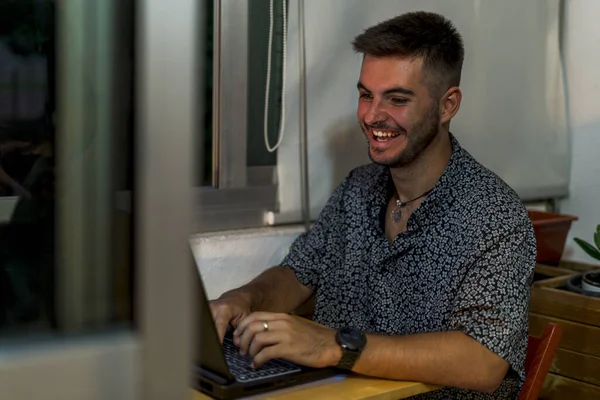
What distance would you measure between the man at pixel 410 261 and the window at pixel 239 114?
18 centimetres

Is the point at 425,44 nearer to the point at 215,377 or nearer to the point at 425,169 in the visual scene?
the point at 425,169

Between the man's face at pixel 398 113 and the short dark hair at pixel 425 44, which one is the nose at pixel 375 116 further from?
the short dark hair at pixel 425 44

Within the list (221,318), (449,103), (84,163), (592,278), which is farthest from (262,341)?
(592,278)

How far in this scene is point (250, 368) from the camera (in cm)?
150

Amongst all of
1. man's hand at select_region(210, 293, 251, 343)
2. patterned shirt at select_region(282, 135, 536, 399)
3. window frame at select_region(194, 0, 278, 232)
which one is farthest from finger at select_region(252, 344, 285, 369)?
window frame at select_region(194, 0, 278, 232)

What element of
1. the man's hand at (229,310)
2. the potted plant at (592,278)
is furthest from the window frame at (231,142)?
the potted plant at (592,278)

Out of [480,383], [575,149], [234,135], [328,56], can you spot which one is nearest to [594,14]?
[575,149]

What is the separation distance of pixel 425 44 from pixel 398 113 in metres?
0.17

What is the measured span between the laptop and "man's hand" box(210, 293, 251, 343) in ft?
0.71

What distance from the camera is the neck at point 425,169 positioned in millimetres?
1977

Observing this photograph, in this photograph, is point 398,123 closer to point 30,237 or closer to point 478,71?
point 478,71

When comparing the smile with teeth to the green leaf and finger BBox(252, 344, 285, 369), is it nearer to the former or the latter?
finger BBox(252, 344, 285, 369)

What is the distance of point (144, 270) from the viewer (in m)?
0.59

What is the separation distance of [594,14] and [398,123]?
1346 millimetres
